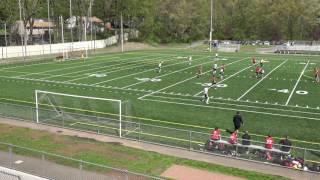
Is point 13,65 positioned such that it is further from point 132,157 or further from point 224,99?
point 132,157

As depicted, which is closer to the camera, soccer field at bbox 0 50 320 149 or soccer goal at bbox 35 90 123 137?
soccer goal at bbox 35 90 123 137

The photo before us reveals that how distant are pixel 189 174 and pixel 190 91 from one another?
56.6 feet

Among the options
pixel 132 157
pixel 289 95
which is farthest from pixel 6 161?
pixel 289 95

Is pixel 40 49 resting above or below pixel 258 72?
above

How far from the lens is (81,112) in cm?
2331

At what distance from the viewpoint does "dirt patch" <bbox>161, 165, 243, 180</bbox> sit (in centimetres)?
1432

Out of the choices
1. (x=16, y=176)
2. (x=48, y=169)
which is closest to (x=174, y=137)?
(x=48, y=169)

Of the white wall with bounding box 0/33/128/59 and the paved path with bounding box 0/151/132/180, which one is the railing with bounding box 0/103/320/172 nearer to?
the paved path with bounding box 0/151/132/180

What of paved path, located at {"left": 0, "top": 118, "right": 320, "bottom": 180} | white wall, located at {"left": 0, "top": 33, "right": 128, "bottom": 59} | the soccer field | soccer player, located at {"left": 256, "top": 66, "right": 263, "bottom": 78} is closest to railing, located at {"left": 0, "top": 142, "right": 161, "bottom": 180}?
A: paved path, located at {"left": 0, "top": 118, "right": 320, "bottom": 180}

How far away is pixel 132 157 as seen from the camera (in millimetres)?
16328

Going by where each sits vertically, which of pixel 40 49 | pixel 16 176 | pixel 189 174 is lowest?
pixel 189 174

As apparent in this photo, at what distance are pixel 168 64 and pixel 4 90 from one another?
22.1m

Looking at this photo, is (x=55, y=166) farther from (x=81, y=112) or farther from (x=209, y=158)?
(x=81, y=112)

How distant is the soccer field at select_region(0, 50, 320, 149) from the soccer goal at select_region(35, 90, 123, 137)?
0.51 m
